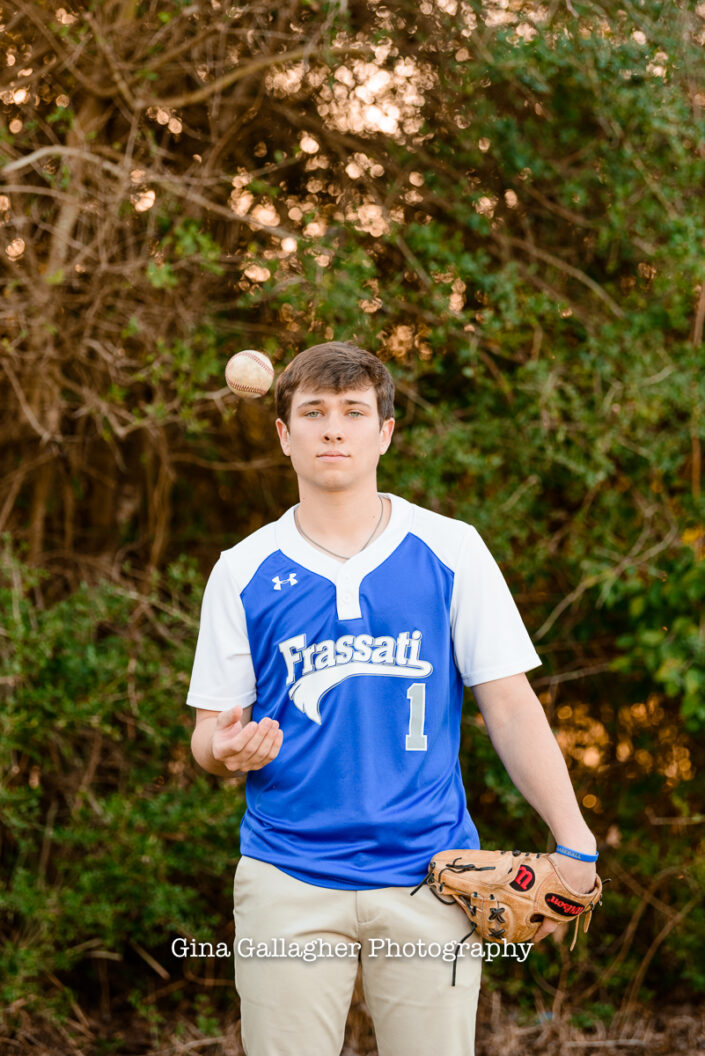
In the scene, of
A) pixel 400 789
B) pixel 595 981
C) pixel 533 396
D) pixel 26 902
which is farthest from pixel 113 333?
pixel 595 981

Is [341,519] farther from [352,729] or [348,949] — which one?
[348,949]

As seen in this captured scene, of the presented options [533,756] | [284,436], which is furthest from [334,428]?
[533,756]

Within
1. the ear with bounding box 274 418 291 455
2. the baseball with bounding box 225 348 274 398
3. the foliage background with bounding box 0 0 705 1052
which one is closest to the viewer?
the ear with bounding box 274 418 291 455

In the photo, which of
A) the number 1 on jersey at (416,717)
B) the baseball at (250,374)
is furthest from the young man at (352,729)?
the baseball at (250,374)

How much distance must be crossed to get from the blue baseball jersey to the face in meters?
0.14

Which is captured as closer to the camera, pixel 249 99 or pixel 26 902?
pixel 26 902

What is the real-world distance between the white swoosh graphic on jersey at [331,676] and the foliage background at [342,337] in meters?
1.54

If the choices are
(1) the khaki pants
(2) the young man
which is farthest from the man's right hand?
(1) the khaki pants

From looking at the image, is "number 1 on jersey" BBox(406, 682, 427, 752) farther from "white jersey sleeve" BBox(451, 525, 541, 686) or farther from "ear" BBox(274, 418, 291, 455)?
"ear" BBox(274, 418, 291, 455)

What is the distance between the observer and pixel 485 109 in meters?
3.72

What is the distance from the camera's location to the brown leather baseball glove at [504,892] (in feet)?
6.12

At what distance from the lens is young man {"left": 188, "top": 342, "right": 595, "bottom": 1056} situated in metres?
1.87

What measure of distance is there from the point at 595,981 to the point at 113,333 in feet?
10.3

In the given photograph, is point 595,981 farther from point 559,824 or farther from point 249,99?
point 249,99
